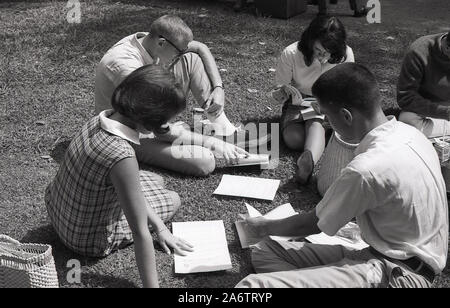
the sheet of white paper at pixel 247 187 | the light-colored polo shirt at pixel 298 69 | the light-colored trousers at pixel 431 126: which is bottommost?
the sheet of white paper at pixel 247 187

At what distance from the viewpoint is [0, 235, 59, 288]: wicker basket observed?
2.68 metres

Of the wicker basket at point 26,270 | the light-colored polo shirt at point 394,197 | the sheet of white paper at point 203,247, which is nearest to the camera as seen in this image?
the light-colored polo shirt at point 394,197

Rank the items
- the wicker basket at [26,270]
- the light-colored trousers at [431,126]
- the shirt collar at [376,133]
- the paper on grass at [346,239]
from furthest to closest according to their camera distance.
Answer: the light-colored trousers at [431,126], the paper on grass at [346,239], the wicker basket at [26,270], the shirt collar at [376,133]

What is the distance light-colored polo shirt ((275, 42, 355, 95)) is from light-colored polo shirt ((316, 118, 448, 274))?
1998 millimetres

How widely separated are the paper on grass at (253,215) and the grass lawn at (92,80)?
7 centimetres

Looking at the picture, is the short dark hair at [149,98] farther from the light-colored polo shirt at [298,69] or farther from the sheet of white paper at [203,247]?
the light-colored polo shirt at [298,69]

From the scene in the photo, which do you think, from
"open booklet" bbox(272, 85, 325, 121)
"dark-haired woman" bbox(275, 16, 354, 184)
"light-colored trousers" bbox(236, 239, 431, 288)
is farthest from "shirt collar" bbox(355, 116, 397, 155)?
"open booklet" bbox(272, 85, 325, 121)

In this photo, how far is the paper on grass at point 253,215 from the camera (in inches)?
128

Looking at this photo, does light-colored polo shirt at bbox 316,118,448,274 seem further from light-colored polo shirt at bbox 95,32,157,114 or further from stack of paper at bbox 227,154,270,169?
light-colored polo shirt at bbox 95,32,157,114

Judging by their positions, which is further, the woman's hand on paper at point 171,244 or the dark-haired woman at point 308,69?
the dark-haired woman at point 308,69

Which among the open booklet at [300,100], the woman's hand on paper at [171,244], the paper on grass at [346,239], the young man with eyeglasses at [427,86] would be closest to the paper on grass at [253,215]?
the paper on grass at [346,239]

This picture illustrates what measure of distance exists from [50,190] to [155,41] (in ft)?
4.33

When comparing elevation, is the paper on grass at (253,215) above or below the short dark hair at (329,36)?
below

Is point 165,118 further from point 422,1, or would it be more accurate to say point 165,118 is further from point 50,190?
point 422,1
